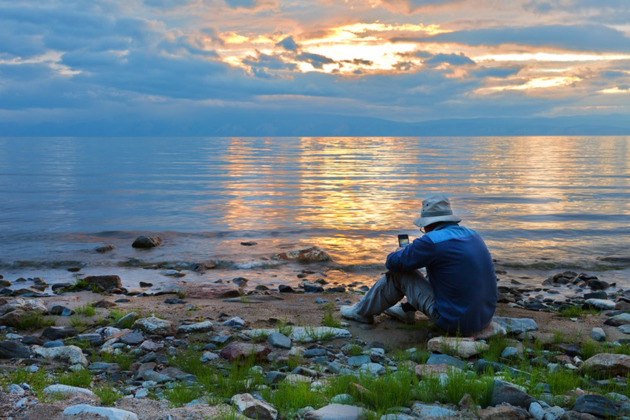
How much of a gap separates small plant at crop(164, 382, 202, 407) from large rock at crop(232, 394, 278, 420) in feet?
1.63

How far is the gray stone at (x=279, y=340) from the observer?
782 cm

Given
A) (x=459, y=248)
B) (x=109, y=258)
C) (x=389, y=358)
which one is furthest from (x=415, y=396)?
(x=109, y=258)

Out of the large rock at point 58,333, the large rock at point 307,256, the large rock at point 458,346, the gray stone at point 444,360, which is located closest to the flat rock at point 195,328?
the large rock at point 58,333

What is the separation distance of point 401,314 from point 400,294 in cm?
54

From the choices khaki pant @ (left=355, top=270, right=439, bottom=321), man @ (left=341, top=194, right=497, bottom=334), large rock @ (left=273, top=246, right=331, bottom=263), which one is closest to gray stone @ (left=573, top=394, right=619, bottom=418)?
man @ (left=341, top=194, right=497, bottom=334)

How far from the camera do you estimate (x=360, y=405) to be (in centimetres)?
521

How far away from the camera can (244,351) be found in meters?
7.20

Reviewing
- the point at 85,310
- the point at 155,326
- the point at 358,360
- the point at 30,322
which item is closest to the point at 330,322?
the point at 358,360

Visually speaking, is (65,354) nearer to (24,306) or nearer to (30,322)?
(30,322)

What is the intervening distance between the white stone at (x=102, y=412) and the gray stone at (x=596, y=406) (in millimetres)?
4053

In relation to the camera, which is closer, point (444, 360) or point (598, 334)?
point (444, 360)

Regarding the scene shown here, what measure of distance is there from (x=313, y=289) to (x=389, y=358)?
5.69m

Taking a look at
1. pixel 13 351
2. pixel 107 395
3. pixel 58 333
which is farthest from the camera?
pixel 58 333

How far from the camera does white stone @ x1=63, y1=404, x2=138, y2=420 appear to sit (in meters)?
4.71
